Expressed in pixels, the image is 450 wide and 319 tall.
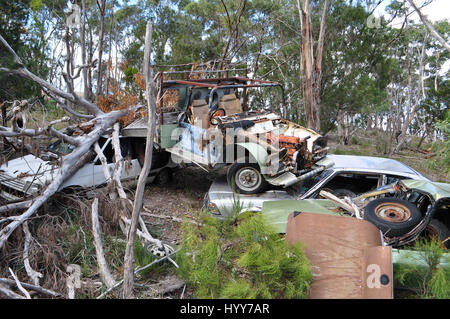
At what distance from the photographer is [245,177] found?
645cm

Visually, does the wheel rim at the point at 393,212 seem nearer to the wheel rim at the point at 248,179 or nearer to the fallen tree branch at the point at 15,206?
the wheel rim at the point at 248,179

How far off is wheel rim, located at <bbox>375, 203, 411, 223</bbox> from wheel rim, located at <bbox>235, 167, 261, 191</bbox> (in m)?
2.42

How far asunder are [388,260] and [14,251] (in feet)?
14.4

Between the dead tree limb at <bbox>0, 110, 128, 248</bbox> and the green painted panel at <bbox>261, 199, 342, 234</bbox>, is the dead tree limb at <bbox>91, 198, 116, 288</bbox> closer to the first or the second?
the dead tree limb at <bbox>0, 110, 128, 248</bbox>

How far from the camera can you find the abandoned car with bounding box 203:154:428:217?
18.6 ft

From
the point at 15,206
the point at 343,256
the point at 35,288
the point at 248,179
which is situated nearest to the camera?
the point at 343,256

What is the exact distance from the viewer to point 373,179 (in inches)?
250

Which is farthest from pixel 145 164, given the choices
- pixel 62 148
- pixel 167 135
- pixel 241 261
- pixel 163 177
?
pixel 163 177

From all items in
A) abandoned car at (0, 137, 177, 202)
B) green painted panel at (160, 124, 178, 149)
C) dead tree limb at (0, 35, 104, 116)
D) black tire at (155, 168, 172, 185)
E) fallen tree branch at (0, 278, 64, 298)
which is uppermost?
dead tree limb at (0, 35, 104, 116)

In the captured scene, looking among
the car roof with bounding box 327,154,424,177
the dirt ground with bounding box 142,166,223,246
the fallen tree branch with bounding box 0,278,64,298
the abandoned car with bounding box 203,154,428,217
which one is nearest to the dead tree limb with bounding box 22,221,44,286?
the fallen tree branch with bounding box 0,278,64,298

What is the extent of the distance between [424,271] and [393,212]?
114 centimetres

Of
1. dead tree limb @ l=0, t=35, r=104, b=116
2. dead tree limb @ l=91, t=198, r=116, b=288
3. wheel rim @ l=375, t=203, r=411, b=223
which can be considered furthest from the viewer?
dead tree limb @ l=0, t=35, r=104, b=116

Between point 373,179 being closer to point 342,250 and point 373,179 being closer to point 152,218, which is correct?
point 342,250

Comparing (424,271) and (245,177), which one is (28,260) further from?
(424,271)
